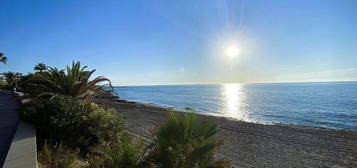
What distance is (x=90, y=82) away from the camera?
7.66 m

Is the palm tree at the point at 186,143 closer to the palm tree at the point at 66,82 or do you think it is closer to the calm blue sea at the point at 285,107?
the calm blue sea at the point at 285,107

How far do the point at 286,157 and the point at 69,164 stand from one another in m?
6.99

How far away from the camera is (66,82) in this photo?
7.19m

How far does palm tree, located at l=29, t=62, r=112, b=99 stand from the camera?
273 inches

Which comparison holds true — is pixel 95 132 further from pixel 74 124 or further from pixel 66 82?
pixel 66 82

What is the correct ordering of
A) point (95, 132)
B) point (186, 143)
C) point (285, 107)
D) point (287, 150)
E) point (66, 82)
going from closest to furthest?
point (186, 143) < point (95, 132) < point (66, 82) < point (287, 150) < point (285, 107)

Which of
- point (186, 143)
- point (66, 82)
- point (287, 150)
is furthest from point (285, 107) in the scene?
point (186, 143)

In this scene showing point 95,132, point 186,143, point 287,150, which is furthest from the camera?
point 287,150

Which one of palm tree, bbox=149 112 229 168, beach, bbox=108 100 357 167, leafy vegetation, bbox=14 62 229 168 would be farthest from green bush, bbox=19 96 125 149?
Answer: palm tree, bbox=149 112 229 168

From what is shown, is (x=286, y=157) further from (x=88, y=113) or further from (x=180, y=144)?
(x=88, y=113)

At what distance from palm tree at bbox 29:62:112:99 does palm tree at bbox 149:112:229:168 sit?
4893mm

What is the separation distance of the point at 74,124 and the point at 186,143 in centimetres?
342

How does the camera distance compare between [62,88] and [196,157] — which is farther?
[62,88]

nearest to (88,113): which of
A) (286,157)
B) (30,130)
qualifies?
(30,130)
